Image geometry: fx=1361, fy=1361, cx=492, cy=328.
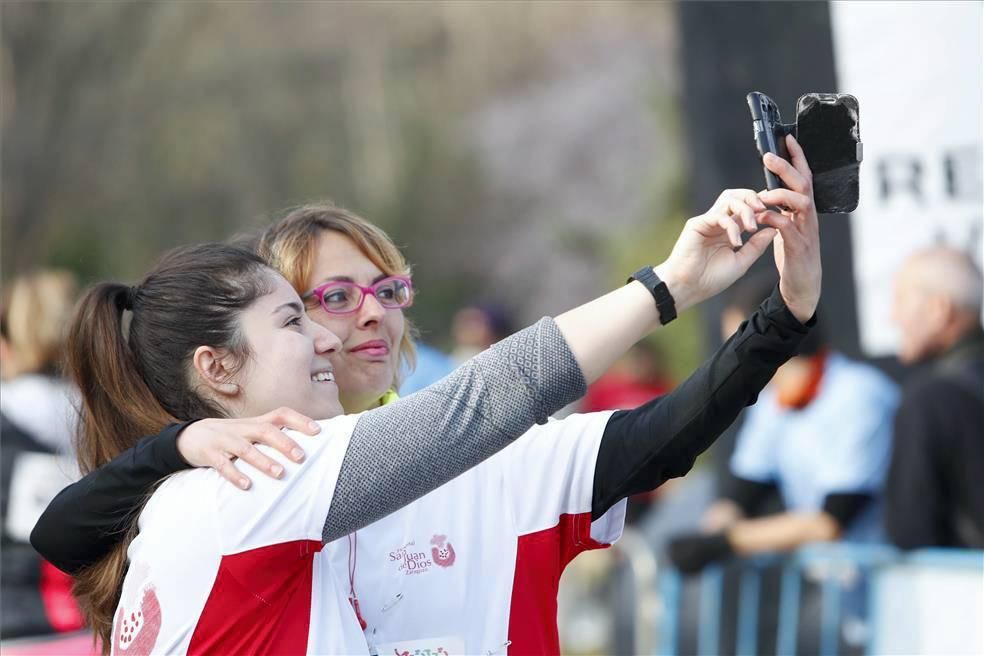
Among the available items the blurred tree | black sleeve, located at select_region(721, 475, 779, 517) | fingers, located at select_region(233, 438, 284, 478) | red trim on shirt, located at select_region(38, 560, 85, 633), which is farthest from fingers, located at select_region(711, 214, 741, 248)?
the blurred tree

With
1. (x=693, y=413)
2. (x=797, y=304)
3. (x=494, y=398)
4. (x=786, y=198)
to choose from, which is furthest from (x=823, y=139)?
(x=494, y=398)

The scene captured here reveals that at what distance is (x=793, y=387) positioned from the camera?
17.6ft

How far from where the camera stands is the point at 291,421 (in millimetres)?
2166

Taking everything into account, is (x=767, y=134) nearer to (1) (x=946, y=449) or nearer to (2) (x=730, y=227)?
(2) (x=730, y=227)

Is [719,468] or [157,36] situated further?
[157,36]

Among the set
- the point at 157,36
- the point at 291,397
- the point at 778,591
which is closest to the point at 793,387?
the point at 778,591

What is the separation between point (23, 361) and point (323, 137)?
919 inches

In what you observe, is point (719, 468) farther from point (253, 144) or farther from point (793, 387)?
point (253, 144)

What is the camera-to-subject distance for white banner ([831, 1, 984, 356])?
546 centimetres

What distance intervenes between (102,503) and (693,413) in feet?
3.34

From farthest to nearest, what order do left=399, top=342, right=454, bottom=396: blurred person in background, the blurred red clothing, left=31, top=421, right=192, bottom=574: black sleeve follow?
the blurred red clothing, left=399, top=342, right=454, bottom=396: blurred person in background, left=31, top=421, right=192, bottom=574: black sleeve

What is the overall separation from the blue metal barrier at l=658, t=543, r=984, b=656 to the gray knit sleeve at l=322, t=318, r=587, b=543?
10.1 ft

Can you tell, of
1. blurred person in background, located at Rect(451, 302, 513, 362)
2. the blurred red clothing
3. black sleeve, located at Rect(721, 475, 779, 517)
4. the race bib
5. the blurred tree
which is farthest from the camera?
the blurred tree

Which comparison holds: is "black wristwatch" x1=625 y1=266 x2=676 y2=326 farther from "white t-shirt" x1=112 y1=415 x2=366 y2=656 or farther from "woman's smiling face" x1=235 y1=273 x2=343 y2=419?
"woman's smiling face" x1=235 y1=273 x2=343 y2=419
